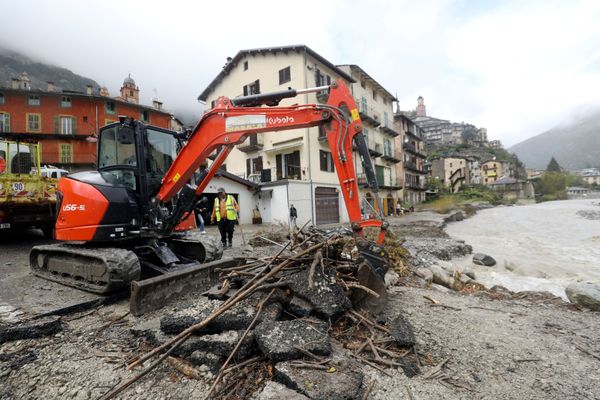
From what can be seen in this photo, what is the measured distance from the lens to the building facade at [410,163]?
4292 cm

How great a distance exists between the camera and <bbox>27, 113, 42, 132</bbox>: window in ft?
108

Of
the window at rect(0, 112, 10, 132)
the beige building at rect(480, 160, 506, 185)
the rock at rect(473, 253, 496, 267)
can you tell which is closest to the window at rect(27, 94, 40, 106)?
the window at rect(0, 112, 10, 132)

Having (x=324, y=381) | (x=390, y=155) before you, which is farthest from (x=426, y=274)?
(x=390, y=155)

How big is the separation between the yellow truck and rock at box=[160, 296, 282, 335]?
315 inches

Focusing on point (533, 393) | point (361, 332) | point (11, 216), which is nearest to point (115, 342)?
point (361, 332)

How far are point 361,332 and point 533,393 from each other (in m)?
1.63

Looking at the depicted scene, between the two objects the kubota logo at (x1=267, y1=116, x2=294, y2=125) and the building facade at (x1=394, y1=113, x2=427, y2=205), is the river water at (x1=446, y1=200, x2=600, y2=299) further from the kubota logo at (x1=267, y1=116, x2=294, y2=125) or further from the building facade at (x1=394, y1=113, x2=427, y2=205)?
the building facade at (x1=394, y1=113, x2=427, y2=205)

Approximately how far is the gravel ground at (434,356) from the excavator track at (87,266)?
348 millimetres

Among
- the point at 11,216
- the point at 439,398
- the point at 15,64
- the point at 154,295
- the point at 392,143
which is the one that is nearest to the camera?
the point at 439,398

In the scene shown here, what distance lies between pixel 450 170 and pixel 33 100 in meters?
84.0

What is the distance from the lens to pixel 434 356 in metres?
3.17

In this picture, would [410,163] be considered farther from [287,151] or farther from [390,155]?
[287,151]

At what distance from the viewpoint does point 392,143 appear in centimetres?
3759

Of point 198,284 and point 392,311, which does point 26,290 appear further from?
point 392,311
